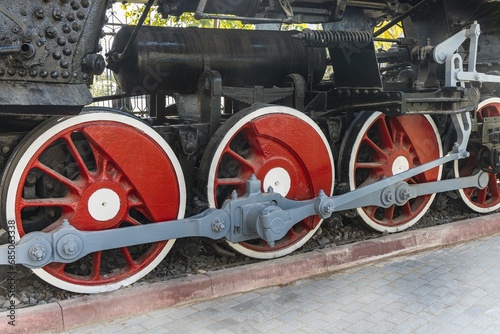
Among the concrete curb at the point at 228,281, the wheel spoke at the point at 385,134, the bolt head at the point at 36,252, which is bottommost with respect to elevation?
the concrete curb at the point at 228,281

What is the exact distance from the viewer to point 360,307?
3240 mm

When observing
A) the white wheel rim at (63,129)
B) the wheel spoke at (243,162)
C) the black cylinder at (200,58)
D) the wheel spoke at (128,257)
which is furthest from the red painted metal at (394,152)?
the wheel spoke at (128,257)

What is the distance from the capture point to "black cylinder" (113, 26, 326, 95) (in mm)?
3662

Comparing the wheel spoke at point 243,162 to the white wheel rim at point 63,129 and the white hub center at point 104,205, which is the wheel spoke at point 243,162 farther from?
the white hub center at point 104,205

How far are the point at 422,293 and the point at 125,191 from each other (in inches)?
77.6

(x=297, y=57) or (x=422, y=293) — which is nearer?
(x=422, y=293)

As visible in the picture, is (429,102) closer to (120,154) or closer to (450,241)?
(450,241)

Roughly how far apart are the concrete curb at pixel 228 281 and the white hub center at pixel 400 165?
512 mm

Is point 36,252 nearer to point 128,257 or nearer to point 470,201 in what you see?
point 128,257

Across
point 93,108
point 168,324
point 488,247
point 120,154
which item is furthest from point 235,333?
point 488,247

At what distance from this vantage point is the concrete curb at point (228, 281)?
2.83 meters

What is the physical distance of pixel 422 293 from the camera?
3457 mm

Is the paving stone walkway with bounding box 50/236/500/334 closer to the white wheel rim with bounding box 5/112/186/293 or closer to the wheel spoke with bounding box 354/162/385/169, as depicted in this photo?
the white wheel rim with bounding box 5/112/186/293

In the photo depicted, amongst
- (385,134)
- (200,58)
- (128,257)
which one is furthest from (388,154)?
(128,257)
